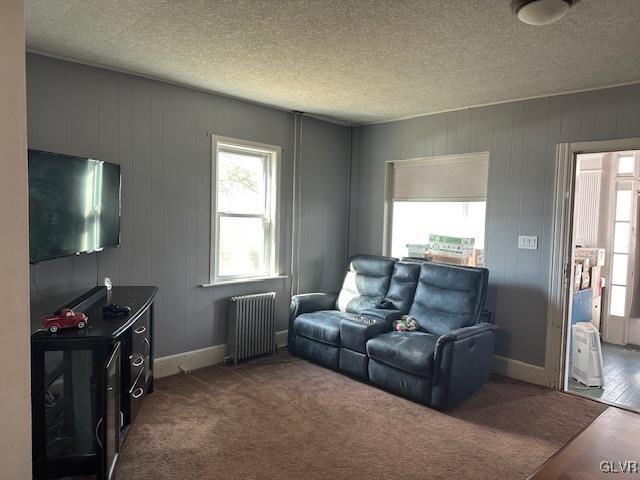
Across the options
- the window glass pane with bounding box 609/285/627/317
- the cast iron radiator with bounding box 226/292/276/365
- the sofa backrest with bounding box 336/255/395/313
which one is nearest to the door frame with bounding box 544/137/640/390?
the sofa backrest with bounding box 336/255/395/313

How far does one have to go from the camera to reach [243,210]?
Result: 14.0 feet

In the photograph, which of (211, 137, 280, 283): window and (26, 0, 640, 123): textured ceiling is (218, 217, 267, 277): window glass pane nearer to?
(211, 137, 280, 283): window

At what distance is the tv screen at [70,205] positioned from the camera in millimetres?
2383

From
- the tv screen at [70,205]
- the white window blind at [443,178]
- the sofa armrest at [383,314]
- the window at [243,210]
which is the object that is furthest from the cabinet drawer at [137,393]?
the white window blind at [443,178]

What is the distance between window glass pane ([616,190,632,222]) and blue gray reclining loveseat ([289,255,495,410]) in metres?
2.59

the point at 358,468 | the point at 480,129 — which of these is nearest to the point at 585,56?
the point at 480,129

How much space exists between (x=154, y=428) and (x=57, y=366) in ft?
2.64

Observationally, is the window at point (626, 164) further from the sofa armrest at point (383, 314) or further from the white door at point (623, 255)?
the sofa armrest at point (383, 314)

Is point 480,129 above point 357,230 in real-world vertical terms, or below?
above

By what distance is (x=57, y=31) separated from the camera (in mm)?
2602

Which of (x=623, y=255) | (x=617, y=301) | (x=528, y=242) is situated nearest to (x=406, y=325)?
(x=528, y=242)

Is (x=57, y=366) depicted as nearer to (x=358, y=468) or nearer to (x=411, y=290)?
(x=358, y=468)

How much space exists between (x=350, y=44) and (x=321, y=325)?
2.43 meters

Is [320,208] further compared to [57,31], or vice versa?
[320,208]
